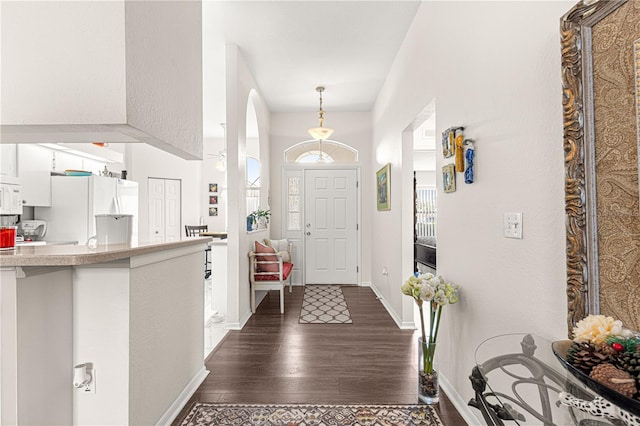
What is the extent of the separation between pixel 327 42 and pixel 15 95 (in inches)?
114

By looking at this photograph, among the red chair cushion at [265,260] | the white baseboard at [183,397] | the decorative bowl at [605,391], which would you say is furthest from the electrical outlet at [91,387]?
the red chair cushion at [265,260]

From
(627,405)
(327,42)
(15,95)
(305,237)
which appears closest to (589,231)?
(627,405)

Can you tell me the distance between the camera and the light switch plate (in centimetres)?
149

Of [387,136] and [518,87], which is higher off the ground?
[387,136]

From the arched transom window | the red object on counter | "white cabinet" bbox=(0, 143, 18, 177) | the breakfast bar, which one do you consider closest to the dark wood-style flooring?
the breakfast bar

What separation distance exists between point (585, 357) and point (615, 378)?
99 millimetres

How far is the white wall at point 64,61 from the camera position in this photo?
→ 1.45 metres

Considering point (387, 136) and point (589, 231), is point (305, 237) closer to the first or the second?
point (387, 136)

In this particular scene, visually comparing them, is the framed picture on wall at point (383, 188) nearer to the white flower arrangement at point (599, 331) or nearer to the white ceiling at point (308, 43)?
the white ceiling at point (308, 43)

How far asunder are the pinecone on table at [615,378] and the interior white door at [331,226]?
518cm

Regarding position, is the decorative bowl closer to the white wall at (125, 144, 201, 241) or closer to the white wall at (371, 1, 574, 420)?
the white wall at (371, 1, 574, 420)

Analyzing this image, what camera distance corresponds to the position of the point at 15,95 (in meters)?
1.48

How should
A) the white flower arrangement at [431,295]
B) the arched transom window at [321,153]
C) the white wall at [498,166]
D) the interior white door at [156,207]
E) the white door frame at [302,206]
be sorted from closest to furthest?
the white wall at [498,166], the white flower arrangement at [431,295], the white door frame at [302,206], the arched transom window at [321,153], the interior white door at [156,207]

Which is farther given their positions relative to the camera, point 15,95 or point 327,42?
point 327,42
